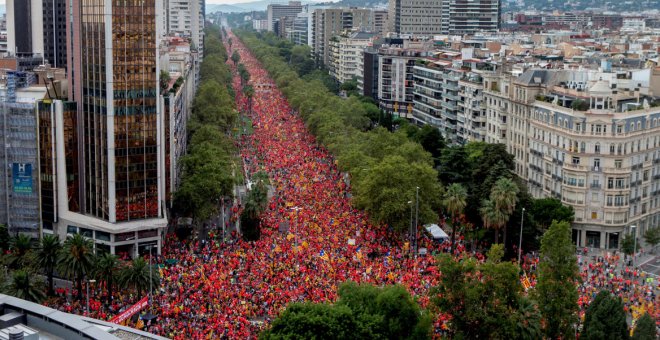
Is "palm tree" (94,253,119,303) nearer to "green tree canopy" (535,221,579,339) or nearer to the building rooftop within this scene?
the building rooftop

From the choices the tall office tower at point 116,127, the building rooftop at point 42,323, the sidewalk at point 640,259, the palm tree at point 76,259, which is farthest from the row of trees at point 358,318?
the sidewalk at point 640,259

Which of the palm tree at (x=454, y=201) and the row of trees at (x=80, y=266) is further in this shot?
the palm tree at (x=454, y=201)

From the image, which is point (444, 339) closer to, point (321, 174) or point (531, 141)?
point (531, 141)

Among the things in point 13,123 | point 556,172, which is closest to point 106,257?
point 13,123

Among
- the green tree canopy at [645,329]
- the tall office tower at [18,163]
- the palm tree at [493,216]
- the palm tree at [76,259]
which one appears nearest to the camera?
the green tree canopy at [645,329]

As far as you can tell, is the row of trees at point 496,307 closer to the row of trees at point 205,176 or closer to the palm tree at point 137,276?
the palm tree at point 137,276

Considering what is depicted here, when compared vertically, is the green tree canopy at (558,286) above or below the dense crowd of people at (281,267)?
above

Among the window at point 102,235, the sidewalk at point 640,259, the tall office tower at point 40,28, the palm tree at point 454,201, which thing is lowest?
the sidewalk at point 640,259

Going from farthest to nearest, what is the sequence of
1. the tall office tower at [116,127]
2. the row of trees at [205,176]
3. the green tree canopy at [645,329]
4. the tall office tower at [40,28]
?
the tall office tower at [40,28], the row of trees at [205,176], the tall office tower at [116,127], the green tree canopy at [645,329]
